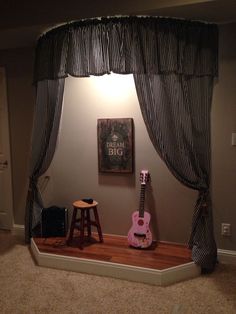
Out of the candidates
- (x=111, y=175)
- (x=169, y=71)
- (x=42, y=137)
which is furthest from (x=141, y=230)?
(x=169, y=71)

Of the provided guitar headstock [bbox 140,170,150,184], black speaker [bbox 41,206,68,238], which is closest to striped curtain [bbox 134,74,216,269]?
guitar headstock [bbox 140,170,150,184]

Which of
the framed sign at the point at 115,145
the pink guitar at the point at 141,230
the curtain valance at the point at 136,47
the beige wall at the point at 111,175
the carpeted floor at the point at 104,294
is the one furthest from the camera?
the framed sign at the point at 115,145

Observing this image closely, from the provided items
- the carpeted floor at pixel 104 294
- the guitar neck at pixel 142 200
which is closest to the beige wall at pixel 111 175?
the guitar neck at pixel 142 200

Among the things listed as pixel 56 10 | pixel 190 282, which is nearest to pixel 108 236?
pixel 190 282

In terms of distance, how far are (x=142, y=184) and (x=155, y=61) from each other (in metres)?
1.21

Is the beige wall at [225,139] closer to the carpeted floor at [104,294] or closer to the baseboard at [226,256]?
the baseboard at [226,256]

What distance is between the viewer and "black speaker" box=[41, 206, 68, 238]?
3.35m

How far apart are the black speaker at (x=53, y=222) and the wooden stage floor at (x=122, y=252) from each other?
0.27 ft

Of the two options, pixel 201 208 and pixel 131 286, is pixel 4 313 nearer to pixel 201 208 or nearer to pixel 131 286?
pixel 131 286

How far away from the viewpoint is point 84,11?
2682mm

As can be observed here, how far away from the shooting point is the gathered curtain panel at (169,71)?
103 inches

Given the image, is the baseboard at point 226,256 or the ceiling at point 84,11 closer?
the ceiling at point 84,11

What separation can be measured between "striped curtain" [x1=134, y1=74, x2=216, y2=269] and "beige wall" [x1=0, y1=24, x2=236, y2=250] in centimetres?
21

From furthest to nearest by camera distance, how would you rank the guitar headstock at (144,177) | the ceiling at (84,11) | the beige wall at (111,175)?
the guitar headstock at (144,177) < the beige wall at (111,175) < the ceiling at (84,11)
